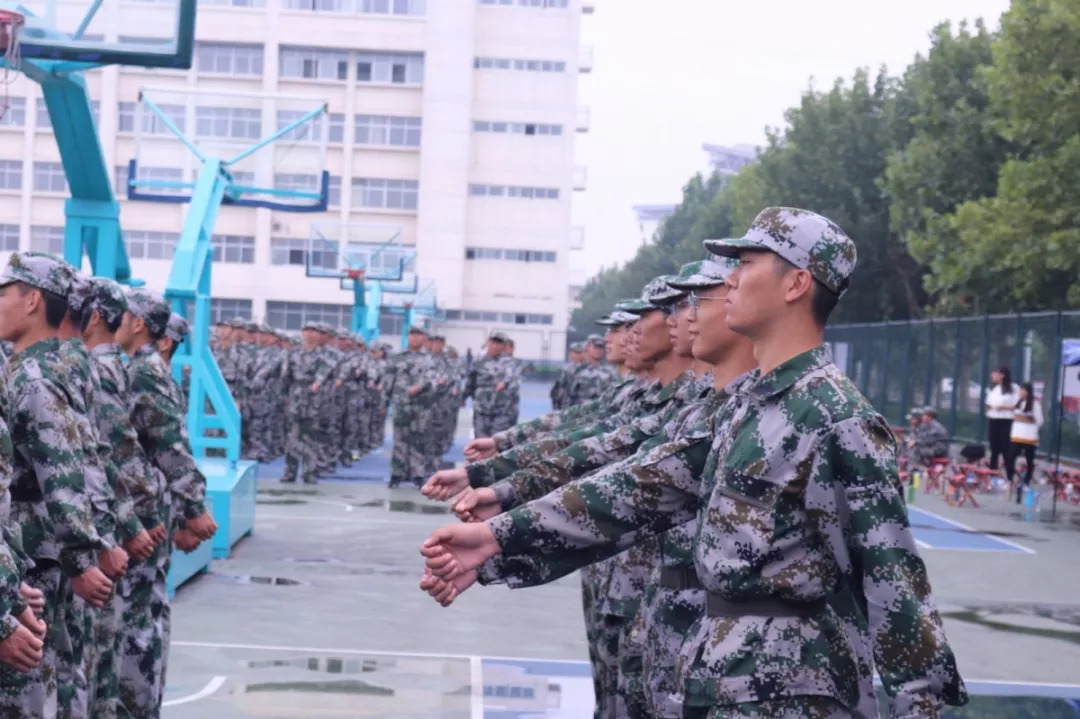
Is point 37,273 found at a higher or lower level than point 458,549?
higher

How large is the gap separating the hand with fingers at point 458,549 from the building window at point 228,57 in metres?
74.1

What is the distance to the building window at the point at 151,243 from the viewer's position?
250 ft

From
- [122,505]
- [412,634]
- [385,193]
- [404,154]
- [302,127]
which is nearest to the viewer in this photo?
[122,505]

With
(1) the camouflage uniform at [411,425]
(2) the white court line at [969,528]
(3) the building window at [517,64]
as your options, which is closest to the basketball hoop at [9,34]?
(2) the white court line at [969,528]

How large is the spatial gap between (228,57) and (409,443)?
56.1m

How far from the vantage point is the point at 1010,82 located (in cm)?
2978

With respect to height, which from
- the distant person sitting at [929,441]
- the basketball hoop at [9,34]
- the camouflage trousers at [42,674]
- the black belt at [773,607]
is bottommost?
the distant person sitting at [929,441]

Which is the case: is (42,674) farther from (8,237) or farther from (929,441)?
(8,237)

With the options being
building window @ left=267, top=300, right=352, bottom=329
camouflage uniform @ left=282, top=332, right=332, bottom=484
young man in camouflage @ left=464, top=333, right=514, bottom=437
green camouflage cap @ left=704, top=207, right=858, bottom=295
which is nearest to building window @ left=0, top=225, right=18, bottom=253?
building window @ left=267, top=300, right=352, bottom=329

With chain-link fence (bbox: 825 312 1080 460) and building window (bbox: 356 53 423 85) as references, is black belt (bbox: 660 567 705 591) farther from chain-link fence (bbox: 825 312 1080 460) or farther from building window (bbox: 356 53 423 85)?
building window (bbox: 356 53 423 85)

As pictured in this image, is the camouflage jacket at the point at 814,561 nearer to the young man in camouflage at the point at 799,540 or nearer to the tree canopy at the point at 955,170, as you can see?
the young man in camouflage at the point at 799,540

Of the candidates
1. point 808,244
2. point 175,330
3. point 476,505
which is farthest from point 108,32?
point 808,244

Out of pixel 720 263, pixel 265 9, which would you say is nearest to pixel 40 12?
pixel 720 263

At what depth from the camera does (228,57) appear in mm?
76875
